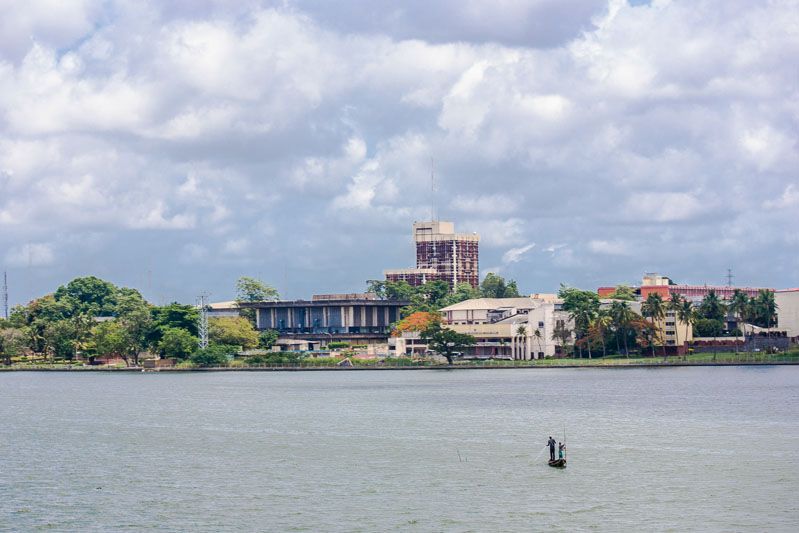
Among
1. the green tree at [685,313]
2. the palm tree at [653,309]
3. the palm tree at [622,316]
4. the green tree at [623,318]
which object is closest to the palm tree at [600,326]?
the green tree at [623,318]

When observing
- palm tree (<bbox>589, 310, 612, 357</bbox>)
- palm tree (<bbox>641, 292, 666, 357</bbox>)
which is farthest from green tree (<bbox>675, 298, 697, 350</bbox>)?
palm tree (<bbox>589, 310, 612, 357</bbox>)

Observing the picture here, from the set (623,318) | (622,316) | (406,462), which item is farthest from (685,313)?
(406,462)

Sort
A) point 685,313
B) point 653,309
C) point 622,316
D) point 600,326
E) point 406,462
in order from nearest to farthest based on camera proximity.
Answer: point 406,462, point 622,316, point 685,313, point 653,309, point 600,326

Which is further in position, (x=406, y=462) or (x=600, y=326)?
(x=600, y=326)

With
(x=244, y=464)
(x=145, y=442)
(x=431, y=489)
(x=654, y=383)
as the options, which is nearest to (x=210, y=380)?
(x=654, y=383)

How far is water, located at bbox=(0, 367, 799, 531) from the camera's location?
55.3 m

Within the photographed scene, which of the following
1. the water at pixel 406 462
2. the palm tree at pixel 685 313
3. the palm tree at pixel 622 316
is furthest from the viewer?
the palm tree at pixel 685 313

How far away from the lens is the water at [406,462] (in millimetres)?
55312

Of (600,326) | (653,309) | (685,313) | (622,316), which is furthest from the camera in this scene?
(600,326)

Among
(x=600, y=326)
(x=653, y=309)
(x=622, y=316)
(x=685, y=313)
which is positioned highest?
(x=653, y=309)

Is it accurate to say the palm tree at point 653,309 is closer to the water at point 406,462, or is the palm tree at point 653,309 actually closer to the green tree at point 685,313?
the green tree at point 685,313

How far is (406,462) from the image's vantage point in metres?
72.3

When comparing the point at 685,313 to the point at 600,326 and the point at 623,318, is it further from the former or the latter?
the point at 600,326

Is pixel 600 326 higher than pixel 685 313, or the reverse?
pixel 685 313
